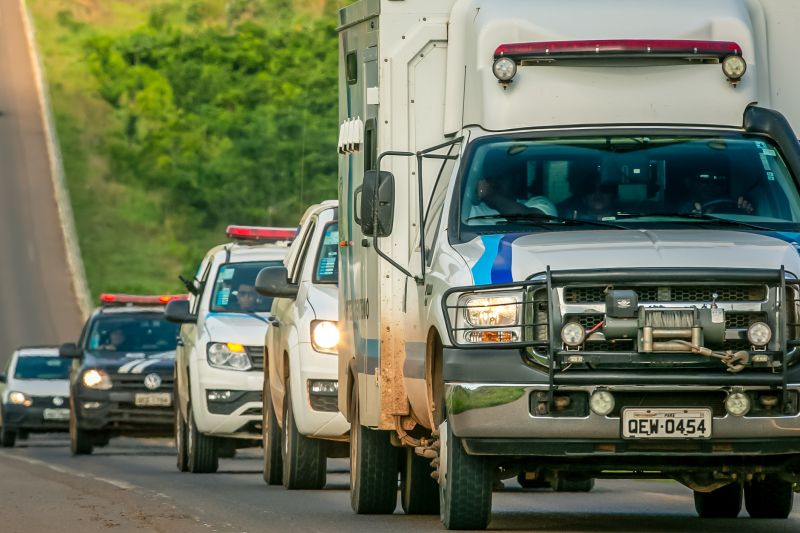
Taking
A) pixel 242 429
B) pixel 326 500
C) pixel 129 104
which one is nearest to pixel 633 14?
pixel 326 500

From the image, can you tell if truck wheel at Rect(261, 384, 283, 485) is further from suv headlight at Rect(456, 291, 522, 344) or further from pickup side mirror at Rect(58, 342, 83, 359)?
pickup side mirror at Rect(58, 342, 83, 359)

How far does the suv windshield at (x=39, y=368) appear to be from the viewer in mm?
35734

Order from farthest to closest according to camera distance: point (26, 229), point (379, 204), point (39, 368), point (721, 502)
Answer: point (26, 229) → point (39, 368) → point (721, 502) → point (379, 204)

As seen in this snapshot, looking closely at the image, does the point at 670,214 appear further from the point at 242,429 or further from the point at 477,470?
the point at 242,429

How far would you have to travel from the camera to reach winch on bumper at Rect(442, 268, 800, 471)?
11.1m

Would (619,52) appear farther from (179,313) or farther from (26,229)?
(26,229)

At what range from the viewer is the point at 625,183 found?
12.4 metres

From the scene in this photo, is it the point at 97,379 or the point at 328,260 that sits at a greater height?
the point at 328,260

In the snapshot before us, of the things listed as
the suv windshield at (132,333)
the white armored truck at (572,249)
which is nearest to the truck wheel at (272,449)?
the white armored truck at (572,249)

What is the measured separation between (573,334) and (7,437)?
23976 millimetres

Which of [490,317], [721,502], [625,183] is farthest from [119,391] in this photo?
[490,317]

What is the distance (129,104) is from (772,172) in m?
66.4

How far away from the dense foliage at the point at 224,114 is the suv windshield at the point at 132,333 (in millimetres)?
34642

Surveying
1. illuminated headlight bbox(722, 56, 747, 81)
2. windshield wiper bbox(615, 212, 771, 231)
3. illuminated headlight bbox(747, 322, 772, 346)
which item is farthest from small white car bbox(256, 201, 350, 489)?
illuminated headlight bbox(747, 322, 772, 346)
